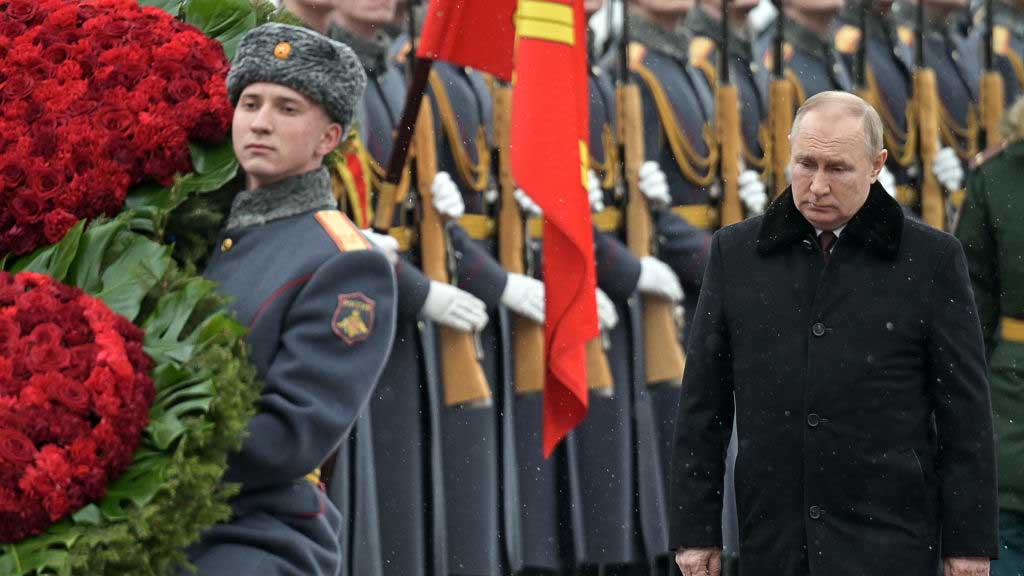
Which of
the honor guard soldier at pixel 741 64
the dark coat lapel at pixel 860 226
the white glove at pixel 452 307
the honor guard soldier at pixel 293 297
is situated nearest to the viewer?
the honor guard soldier at pixel 293 297

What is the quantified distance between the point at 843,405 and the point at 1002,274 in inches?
93.5

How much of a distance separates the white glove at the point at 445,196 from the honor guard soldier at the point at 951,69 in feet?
11.1

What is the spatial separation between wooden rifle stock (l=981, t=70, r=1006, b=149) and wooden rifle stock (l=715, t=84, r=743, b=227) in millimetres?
1686

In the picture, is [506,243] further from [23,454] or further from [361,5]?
[23,454]

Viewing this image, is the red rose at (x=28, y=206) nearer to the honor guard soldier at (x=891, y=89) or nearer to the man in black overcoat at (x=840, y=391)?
the man in black overcoat at (x=840, y=391)

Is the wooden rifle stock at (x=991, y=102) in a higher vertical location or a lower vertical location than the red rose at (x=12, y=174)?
higher

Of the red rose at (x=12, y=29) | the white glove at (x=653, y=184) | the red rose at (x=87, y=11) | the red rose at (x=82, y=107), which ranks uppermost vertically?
the red rose at (x=87, y=11)

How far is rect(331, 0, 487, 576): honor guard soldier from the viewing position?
883 cm

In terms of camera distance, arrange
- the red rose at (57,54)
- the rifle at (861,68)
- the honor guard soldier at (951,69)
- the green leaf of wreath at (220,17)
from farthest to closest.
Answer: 1. the honor guard soldier at (951,69)
2. the rifle at (861,68)
3. the green leaf of wreath at (220,17)
4. the red rose at (57,54)

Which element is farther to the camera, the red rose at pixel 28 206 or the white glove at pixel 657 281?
the white glove at pixel 657 281

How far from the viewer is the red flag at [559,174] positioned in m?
7.27

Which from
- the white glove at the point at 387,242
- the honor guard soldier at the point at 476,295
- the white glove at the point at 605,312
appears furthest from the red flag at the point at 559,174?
the white glove at the point at 605,312

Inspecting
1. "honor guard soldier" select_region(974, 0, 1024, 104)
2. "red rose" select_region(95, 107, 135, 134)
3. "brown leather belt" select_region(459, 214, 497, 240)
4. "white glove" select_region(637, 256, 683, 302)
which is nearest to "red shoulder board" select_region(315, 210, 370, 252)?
"red rose" select_region(95, 107, 135, 134)

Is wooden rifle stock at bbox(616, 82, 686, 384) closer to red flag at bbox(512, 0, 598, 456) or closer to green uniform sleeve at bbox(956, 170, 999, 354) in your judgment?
green uniform sleeve at bbox(956, 170, 999, 354)
